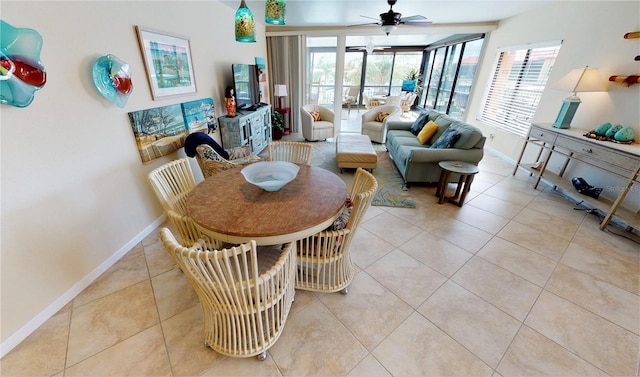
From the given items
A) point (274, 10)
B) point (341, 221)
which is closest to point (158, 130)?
point (274, 10)

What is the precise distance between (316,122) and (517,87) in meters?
3.79

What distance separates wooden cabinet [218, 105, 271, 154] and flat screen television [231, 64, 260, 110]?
0.23 metres

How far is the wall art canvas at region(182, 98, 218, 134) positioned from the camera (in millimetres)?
2883

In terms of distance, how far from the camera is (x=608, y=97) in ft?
9.30

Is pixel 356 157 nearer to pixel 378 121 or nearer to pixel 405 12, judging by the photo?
pixel 378 121

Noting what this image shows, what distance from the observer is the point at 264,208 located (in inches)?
56.8

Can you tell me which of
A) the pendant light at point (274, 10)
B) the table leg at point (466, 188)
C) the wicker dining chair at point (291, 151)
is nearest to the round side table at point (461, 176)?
the table leg at point (466, 188)

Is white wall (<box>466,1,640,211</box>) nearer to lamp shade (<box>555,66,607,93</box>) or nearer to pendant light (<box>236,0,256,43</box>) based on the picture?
lamp shade (<box>555,66,607,93</box>)

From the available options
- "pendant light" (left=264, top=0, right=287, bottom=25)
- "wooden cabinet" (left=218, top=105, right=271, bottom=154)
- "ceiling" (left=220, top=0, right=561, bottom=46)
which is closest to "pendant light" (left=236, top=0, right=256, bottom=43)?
"pendant light" (left=264, top=0, right=287, bottom=25)

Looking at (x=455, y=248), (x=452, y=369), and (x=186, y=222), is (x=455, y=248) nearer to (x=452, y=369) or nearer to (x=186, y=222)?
(x=452, y=369)

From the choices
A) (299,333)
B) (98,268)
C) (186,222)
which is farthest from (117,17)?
(299,333)

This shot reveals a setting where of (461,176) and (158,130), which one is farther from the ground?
(158,130)

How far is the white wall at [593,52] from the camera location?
2.62 m

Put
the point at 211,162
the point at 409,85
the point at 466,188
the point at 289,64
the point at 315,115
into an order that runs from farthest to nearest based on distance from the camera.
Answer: the point at 409,85 → the point at 289,64 → the point at 315,115 → the point at 466,188 → the point at 211,162
